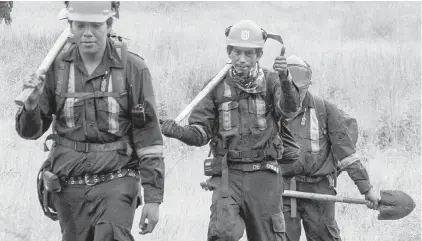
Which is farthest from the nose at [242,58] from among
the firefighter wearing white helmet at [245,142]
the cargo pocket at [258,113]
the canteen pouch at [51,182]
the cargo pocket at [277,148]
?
the canteen pouch at [51,182]

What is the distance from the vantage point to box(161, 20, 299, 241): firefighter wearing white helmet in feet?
22.2

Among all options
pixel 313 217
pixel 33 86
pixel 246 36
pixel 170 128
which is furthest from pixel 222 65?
pixel 33 86

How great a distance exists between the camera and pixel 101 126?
5.30m

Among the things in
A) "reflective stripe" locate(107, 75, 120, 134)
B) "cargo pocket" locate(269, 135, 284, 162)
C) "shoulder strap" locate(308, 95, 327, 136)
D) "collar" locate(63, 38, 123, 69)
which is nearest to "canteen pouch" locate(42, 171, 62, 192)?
"reflective stripe" locate(107, 75, 120, 134)

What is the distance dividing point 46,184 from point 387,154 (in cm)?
949

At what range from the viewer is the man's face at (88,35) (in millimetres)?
5262

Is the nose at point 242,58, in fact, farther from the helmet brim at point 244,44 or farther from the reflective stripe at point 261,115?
the reflective stripe at point 261,115

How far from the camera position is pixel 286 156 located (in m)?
7.11

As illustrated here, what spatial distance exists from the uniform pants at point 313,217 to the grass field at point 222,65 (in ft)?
5.12

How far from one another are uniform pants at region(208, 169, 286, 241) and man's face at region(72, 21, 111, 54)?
194 centimetres

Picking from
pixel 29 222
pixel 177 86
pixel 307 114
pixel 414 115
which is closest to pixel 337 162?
pixel 307 114

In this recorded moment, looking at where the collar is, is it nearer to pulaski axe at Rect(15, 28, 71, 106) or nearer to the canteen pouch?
pulaski axe at Rect(15, 28, 71, 106)

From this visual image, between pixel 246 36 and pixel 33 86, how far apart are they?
229 centimetres

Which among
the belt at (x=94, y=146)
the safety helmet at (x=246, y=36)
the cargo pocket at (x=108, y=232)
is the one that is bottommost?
the cargo pocket at (x=108, y=232)
